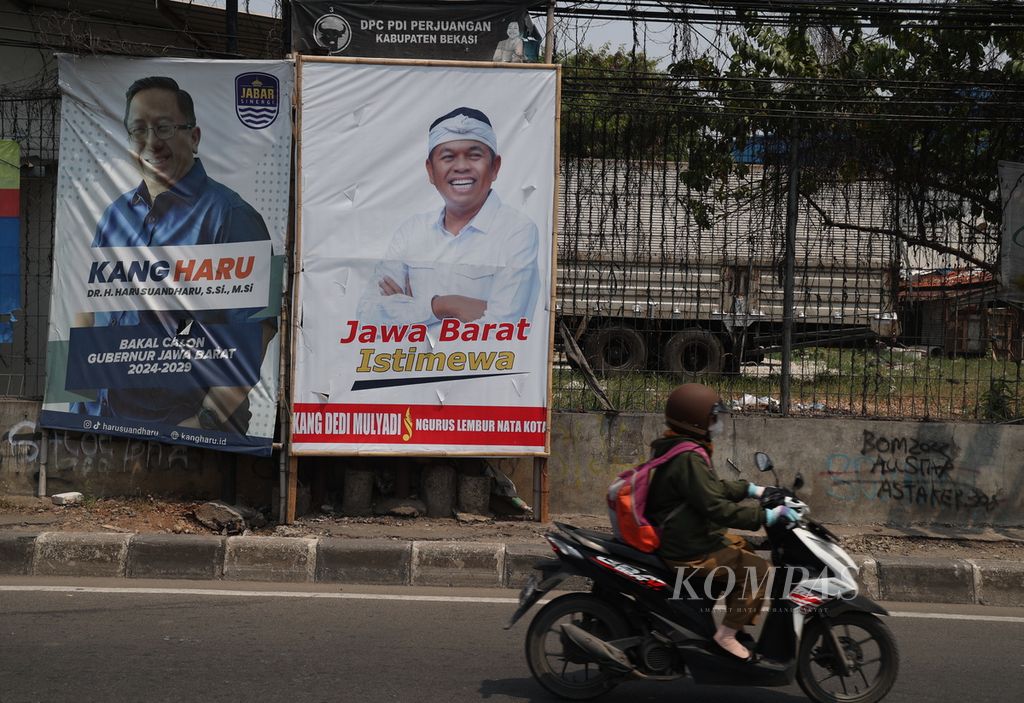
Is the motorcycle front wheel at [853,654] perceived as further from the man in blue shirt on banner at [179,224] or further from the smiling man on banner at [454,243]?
the man in blue shirt on banner at [179,224]

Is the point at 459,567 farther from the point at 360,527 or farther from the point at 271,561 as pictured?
the point at 271,561

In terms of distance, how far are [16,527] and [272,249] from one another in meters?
2.57

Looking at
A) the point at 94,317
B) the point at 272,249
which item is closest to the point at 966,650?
the point at 272,249

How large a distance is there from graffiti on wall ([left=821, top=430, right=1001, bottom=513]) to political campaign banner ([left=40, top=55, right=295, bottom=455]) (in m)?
4.31

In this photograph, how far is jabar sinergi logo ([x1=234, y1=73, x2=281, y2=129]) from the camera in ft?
23.2

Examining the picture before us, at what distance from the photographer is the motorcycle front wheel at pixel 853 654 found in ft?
13.4

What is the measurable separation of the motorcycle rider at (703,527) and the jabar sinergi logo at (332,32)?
436cm

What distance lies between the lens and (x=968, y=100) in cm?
773

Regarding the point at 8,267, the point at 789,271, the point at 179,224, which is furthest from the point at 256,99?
the point at 789,271

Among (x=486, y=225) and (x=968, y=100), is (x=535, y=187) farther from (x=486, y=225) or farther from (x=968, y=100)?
(x=968, y=100)

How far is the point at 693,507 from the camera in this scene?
4.01 m

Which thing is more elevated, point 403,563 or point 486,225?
point 486,225

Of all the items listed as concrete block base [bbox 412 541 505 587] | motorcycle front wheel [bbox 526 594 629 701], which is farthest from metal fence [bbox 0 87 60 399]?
motorcycle front wheel [bbox 526 594 629 701]

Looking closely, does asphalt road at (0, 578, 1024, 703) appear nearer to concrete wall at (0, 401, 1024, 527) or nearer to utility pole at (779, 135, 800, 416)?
concrete wall at (0, 401, 1024, 527)
